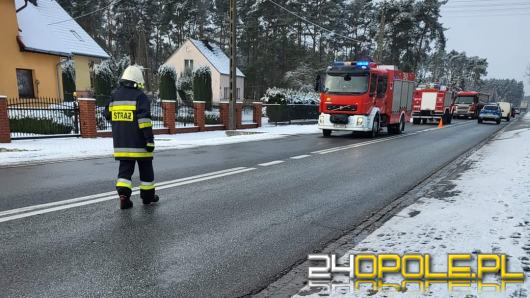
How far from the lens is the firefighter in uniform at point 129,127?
519 centimetres

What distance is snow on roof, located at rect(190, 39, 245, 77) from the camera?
4619 cm

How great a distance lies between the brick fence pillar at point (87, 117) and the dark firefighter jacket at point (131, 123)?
1061cm

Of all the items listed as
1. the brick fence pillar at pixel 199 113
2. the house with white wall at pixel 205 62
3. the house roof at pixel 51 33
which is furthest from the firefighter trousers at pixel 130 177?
the house with white wall at pixel 205 62

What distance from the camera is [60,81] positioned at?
22.9 m

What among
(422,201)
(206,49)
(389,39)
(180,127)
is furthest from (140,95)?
(389,39)

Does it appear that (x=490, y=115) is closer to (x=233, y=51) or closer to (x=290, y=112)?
(x=290, y=112)

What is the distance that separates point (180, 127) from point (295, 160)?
11022 millimetres

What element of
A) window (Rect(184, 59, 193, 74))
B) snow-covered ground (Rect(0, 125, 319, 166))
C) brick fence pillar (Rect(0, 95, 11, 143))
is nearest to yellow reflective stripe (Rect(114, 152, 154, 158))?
snow-covered ground (Rect(0, 125, 319, 166))

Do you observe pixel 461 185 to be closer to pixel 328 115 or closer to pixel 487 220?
pixel 487 220

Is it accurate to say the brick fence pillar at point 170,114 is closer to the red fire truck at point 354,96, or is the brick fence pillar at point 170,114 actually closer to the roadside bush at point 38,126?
the roadside bush at point 38,126

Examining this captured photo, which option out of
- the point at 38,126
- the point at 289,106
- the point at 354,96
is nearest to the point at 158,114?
the point at 38,126

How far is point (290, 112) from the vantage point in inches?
1091

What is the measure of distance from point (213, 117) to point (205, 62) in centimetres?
2528

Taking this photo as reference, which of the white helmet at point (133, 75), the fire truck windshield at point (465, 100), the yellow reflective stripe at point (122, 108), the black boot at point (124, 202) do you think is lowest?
the black boot at point (124, 202)
